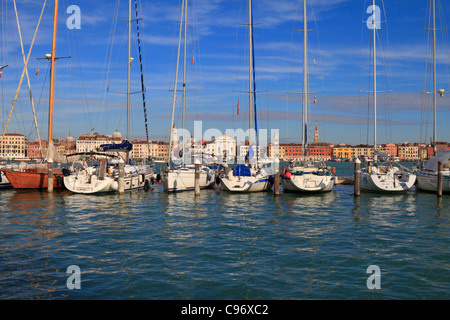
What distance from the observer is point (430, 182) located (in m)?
30.0

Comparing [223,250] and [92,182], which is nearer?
[223,250]

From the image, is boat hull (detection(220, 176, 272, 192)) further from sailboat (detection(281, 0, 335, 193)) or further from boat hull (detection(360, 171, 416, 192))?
boat hull (detection(360, 171, 416, 192))

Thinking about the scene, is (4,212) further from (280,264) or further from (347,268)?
(347,268)

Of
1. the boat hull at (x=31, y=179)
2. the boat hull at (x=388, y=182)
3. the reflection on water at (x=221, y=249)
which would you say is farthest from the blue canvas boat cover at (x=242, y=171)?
the boat hull at (x=31, y=179)

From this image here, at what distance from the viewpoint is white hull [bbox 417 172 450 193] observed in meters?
28.8

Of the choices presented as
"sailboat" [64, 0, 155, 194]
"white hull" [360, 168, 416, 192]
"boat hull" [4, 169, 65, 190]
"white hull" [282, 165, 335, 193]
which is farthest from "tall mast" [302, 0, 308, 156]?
"boat hull" [4, 169, 65, 190]

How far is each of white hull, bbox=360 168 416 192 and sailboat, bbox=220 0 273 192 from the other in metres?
7.14

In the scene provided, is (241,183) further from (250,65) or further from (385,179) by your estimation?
(385,179)

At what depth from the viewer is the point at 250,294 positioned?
367 inches

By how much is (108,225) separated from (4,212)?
6921 mm

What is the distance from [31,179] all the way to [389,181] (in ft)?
85.2

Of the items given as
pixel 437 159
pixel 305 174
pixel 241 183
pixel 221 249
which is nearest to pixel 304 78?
pixel 305 174

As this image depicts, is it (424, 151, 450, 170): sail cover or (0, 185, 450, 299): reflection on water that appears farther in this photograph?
(424, 151, 450, 170): sail cover
